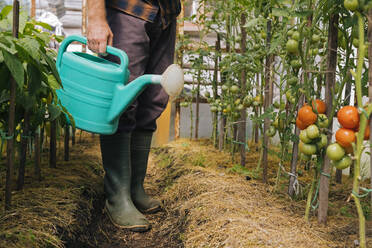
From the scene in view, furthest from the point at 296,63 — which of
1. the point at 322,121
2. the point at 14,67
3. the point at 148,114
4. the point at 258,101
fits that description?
the point at 14,67

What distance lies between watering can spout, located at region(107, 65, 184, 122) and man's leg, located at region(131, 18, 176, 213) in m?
0.46

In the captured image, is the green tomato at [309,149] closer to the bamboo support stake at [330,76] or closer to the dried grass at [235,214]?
the bamboo support stake at [330,76]

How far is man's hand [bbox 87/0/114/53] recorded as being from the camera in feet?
4.16

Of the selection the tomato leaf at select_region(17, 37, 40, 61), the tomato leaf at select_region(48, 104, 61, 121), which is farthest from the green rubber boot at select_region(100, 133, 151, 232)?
the tomato leaf at select_region(17, 37, 40, 61)

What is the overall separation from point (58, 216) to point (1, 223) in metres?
0.20

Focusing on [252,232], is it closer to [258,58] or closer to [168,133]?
[258,58]

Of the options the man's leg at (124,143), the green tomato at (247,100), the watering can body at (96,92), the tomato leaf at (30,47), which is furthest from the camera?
the green tomato at (247,100)

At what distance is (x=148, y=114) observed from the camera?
163 centimetres

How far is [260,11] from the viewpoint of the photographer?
1.59 m

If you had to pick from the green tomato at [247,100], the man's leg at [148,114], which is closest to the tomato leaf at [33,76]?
the man's leg at [148,114]

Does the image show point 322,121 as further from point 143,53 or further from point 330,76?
point 143,53

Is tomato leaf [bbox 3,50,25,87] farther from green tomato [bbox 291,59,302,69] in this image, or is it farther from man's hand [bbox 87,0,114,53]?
green tomato [bbox 291,59,302,69]

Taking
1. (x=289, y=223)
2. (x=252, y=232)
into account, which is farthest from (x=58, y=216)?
(x=289, y=223)

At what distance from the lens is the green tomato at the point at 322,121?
1080mm
